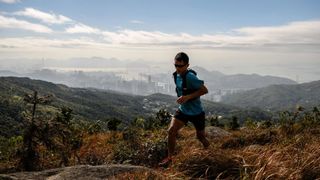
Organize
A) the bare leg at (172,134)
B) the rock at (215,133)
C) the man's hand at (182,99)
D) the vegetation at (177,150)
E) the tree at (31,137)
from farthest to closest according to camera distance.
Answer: the rock at (215,133) < the tree at (31,137) < the bare leg at (172,134) < the man's hand at (182,99) < the vegetation at (177,150)

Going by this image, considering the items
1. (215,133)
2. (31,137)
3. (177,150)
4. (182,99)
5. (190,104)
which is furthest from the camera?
(215,133)

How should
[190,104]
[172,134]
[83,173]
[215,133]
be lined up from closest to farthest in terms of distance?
[83,173]
[172,134]
[190,104]
[215,133]

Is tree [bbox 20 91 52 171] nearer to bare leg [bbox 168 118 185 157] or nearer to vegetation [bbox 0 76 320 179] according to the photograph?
vegetation [bbox 0 76 320 179]

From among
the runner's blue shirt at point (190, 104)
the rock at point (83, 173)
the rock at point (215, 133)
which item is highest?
the runner's blue shirt at point (190, 104)

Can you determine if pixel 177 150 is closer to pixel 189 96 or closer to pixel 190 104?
pixel 190 104

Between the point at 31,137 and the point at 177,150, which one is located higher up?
the point at 31,137

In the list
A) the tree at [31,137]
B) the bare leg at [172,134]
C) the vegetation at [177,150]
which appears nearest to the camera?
the vegetation at [177,150]

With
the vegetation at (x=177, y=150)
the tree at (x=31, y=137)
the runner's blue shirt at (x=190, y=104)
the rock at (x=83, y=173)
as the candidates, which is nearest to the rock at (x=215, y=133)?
the vegetation at (x=177, y=150)

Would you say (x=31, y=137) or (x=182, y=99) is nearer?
(x=182, y=99)

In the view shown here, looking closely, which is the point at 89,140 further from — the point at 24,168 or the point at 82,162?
the point at 24,168

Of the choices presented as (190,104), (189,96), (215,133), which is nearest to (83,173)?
(189,96)

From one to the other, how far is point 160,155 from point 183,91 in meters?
1.83

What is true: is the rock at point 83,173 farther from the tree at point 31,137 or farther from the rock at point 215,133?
the rock at point 215,133

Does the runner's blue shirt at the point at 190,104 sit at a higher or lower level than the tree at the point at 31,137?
higher
